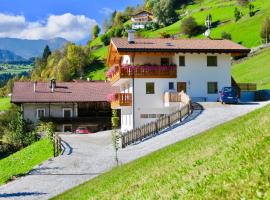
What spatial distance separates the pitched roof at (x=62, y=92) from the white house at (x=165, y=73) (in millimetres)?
22013

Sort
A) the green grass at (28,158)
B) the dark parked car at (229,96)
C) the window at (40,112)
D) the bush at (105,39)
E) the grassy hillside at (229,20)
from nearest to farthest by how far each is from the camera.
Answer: the green grass at (28,158)
the dark parked car at (229,96)
the window at (40,112)
the grassy hillside at (229,20)
the bush at (105,39)

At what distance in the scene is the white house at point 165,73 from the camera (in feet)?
159

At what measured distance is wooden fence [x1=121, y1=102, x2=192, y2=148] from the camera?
3691 centimetres

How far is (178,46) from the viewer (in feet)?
165

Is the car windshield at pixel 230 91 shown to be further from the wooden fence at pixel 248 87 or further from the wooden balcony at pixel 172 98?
the wooden fence at pixel 248 87

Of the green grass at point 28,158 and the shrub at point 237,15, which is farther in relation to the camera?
the shrub at point 237,15

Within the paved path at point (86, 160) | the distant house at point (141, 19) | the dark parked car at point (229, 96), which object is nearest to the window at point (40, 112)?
the paved path at point (86, 160)

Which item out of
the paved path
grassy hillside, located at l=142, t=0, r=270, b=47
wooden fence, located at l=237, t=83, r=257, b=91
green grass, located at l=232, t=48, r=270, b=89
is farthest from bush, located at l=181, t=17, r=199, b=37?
the paved path

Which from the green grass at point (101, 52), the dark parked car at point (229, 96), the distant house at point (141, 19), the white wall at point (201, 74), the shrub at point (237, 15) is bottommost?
the dark parked car at point (229, 96)

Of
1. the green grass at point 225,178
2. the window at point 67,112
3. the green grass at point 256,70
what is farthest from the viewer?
the window at point 67,112

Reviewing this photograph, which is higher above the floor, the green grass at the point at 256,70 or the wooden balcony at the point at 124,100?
the green grass at the point at 256,70

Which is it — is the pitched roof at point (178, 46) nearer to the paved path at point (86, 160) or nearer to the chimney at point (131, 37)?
the chimney at point (131, 37)

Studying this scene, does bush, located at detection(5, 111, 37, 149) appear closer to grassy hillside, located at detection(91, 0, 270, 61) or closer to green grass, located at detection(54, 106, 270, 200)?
green grass, located at detection(54, 106, 270, 200)

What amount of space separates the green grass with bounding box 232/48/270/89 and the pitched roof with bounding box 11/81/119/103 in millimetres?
17633
